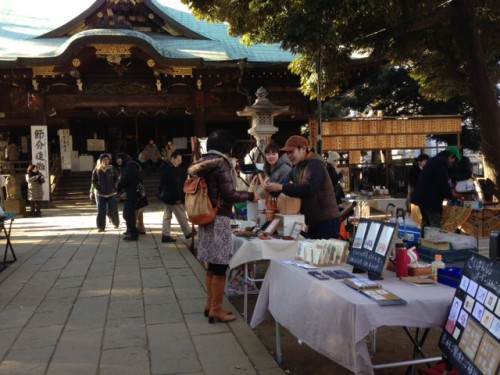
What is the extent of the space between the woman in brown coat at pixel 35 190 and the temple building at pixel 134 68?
2.31 metres

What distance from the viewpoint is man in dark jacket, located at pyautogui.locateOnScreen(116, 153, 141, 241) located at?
8.30 metres

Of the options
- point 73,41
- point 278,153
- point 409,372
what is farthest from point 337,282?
point 73,41

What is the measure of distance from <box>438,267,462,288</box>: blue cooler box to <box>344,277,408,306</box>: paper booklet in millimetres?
428

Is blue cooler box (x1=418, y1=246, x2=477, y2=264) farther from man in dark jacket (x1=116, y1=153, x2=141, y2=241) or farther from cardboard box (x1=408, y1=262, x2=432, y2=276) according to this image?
man in dark jacket (x1=116, y1=153, x2=141, y2=241)

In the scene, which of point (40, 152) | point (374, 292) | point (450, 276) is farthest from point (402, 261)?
point (40, 152)

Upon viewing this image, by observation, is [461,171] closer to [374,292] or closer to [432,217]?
[432,217]

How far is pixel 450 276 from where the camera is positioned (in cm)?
265

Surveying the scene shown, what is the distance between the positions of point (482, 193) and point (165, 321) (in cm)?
937

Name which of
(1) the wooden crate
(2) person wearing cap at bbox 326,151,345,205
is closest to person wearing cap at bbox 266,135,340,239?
(2) person wearing cap at bbox 326,151,345,205

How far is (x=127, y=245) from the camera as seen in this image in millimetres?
8172

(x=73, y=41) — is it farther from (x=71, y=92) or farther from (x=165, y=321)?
(x=165, y=321)

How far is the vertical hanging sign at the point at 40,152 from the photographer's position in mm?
14078

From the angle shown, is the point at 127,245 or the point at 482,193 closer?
the point at 127,245

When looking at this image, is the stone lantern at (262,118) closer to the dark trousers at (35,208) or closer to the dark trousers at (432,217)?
the dark trousers at (432,217)
